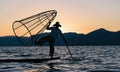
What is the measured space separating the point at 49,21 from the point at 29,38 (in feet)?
8.72

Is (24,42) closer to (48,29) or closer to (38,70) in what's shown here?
(48,29)

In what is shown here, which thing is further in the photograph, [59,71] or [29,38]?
[29,38]

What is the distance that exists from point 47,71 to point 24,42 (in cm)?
662

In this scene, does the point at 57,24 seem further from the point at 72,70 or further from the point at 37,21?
the point at 72,70

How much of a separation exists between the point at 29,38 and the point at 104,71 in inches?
352

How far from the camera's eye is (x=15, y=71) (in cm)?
2614

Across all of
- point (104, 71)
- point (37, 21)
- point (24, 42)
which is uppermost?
point (37, 21)

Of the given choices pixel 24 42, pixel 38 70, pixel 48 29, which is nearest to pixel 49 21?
pixel 48 29

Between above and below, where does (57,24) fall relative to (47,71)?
above

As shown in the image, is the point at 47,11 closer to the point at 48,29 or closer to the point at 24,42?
the point at 48,29

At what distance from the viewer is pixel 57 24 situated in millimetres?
30797

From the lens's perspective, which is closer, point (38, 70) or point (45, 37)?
point (38, 70)

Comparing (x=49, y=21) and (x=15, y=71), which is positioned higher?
(x=49, y=21)

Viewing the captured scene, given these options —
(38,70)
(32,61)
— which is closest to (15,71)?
(38,70)
